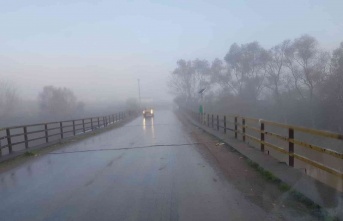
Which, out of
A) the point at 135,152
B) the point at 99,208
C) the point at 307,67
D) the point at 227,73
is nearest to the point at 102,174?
the point at 99,208

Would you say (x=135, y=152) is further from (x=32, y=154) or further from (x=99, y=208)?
(x=99, y=208)

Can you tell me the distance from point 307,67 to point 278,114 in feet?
28.2

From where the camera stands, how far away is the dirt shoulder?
552cm

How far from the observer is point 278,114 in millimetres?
51156

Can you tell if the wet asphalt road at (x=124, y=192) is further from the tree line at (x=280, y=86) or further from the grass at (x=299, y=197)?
the tree line at (x=280, y=86)

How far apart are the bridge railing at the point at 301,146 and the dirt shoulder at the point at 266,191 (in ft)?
2.99

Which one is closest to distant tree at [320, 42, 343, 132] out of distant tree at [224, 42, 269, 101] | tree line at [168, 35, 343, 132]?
tree line at [168, 35, 343, 132]

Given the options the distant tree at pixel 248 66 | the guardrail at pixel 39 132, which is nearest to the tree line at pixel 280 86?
the distant tree at pixel 248 66

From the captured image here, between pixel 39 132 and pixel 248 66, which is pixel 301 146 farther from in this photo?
pixel 248 66

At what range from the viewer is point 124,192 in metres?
7.27

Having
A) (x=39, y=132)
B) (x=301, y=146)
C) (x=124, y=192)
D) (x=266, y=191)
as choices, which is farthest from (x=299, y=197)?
(x=39, y=132)

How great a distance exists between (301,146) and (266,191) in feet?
19.2

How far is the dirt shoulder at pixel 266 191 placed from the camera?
5523 mm

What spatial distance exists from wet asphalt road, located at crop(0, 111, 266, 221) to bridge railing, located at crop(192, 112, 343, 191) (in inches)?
75.6
